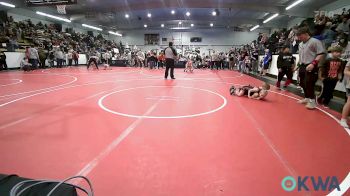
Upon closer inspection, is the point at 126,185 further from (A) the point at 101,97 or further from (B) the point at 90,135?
(A) the point at 101,97

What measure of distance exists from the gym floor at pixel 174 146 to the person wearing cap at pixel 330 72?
0.97m

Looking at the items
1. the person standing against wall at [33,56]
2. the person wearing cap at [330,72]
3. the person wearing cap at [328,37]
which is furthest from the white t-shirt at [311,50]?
the person standing against wall at [33,56]

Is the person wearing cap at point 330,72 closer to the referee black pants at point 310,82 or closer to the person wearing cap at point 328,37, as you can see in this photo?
the referee black pants at point 310,82

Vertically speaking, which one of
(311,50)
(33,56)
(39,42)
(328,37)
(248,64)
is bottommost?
(248,64)

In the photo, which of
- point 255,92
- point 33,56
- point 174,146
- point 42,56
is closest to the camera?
point 174,146

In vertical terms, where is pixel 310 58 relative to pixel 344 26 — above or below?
below

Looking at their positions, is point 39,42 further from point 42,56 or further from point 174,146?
point 174,146

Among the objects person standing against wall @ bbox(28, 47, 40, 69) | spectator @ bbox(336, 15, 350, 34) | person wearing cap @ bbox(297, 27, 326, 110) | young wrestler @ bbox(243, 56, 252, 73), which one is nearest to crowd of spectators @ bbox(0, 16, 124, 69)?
person standing against wall @ bbox(28, 47, 40, 69)

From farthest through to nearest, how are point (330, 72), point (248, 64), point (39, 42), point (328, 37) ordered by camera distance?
point (39, 42) < point (248, 64) < point (328, 37) < point (330, 72)

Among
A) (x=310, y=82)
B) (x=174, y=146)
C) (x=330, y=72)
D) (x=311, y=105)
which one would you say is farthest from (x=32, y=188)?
(x=330, y=72)

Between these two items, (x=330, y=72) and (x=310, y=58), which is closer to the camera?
(x=310, y=58)

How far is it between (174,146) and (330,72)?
4529 mm

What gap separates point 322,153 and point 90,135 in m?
3.08

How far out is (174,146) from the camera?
289 centimetres
